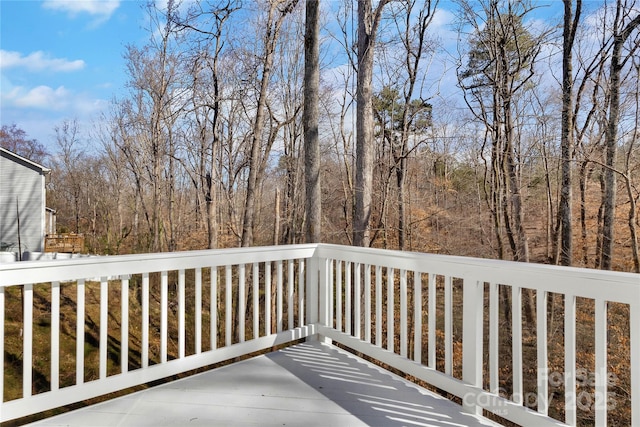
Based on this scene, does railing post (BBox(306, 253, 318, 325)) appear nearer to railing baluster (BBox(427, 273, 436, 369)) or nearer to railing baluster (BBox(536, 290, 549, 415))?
railing baluster (BBox(427, 273, 436, 369))

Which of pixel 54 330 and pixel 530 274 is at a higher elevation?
pixel 530 274

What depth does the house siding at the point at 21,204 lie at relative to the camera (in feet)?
39.8

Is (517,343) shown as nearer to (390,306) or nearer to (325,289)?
(390,306)

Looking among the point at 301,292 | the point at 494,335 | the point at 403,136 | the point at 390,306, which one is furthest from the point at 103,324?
the point at 403,136

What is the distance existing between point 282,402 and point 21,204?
1361 cm

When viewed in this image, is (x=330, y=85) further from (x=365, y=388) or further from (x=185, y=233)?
(x=365, y=388)

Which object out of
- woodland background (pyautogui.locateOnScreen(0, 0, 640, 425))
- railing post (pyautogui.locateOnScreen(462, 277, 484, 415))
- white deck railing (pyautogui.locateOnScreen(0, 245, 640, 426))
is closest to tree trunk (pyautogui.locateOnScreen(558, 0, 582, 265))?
woodland background (pyautogui.locateOnScreen(0, 0, 640, 425))

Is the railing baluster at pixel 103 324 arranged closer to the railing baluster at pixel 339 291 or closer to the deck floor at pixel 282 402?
the deck floor at pixel 282 402

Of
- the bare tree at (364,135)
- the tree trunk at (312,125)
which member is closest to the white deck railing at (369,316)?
the tree trunk at (312,125)

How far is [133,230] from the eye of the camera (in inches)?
512

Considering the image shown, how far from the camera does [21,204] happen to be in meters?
12.2

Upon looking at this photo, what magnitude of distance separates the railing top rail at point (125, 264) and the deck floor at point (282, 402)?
0.76 metres

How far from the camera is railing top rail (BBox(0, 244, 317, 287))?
1907 millimetres

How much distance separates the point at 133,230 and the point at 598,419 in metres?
13.6
